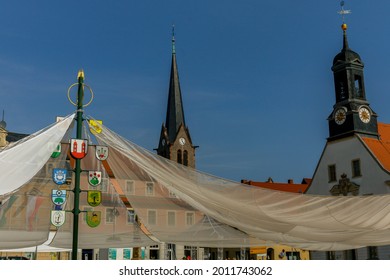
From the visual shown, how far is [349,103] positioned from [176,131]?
39.7 m

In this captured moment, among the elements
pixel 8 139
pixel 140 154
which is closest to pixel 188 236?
pixel 140 154

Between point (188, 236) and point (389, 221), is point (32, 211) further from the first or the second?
point (389, 221)

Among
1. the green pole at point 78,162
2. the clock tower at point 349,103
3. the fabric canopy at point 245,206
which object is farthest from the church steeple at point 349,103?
the green pole at point 78,162

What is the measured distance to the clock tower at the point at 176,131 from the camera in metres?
79.5

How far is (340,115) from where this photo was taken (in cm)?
4419

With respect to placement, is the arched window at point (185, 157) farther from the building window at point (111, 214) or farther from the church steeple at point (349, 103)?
the building window at point (111, 214)

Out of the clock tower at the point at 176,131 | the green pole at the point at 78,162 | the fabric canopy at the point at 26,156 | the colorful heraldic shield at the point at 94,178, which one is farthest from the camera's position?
the clock tower at the point at 176,131

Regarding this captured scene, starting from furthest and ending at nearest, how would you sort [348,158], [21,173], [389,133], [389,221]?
[389,133] → [348,158] → [389,221] → [21,173]

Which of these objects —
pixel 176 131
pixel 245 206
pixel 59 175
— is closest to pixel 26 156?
pixel 59 175

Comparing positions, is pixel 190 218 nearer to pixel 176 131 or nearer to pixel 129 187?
pixel 129 187

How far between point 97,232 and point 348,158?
33962mm

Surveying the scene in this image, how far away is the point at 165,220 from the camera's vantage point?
1022cm

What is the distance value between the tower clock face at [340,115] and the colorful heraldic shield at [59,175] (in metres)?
36.7

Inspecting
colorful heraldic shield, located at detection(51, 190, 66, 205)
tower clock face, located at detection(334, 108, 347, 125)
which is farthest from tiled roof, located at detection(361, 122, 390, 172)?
colorful heraldic shield, located at detection(51, 190, 66, 205)
